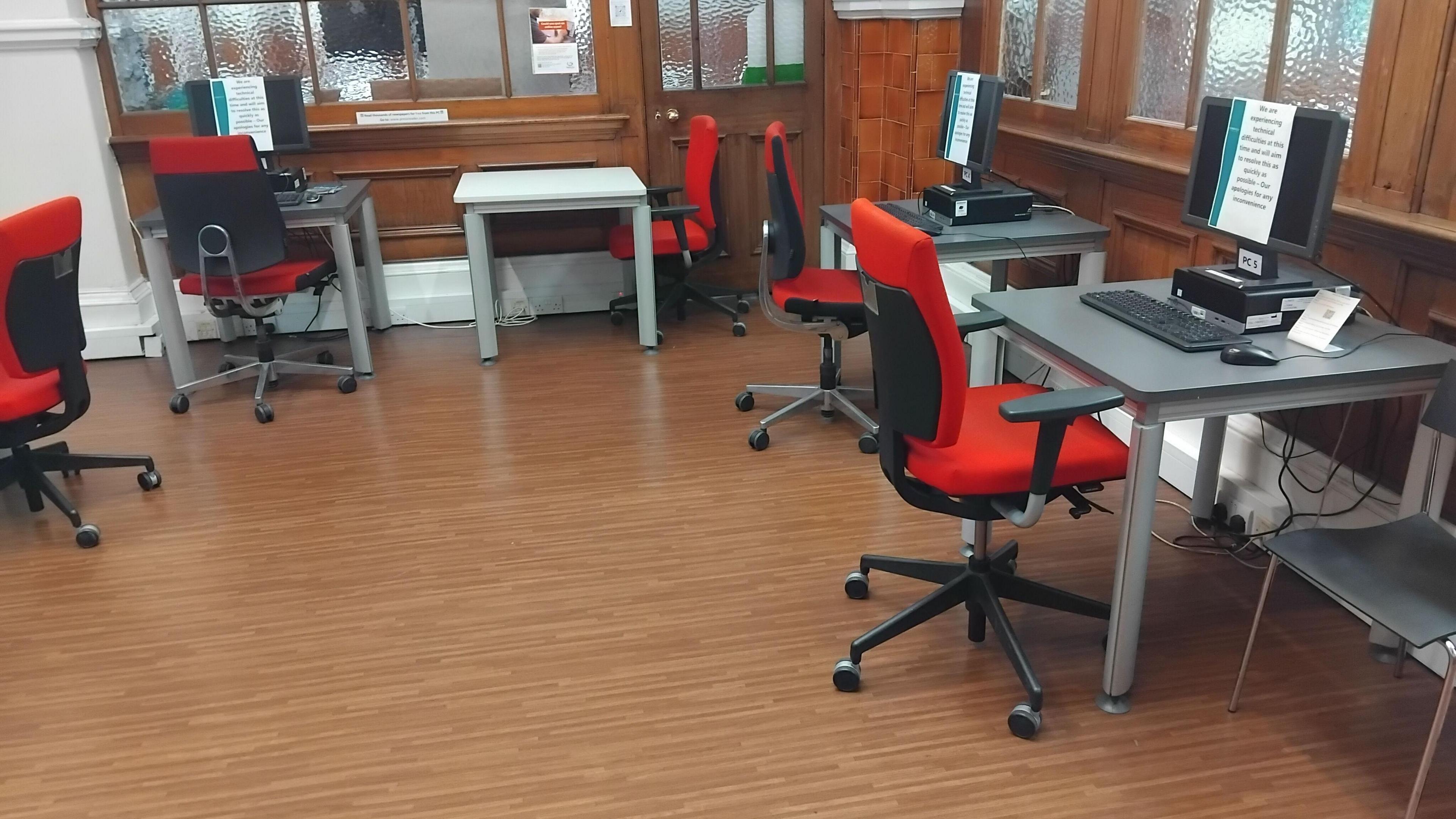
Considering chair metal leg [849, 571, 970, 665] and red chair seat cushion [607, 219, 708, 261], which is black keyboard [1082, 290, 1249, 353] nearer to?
chair metal leg [849, 571, 970, 665]

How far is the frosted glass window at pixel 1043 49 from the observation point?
3.83 metres

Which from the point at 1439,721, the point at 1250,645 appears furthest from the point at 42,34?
the point at 1439,721

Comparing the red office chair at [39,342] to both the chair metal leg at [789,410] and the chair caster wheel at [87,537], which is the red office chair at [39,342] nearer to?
the chair caster wheel at [87,537]

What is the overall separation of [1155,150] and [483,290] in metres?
2.78

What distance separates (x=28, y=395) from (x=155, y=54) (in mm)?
2469

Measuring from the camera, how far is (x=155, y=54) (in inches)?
193

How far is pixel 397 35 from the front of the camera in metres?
5.06

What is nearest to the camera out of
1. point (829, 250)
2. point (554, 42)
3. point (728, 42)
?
point (829, 250)

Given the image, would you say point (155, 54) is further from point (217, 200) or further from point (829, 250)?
point (829, 250)

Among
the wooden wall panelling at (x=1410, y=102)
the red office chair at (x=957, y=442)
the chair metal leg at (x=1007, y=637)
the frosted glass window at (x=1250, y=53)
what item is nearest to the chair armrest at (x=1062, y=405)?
the red office chair at (x=957, y=442)

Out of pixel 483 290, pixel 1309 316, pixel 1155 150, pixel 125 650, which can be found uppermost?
pixel 1155 150

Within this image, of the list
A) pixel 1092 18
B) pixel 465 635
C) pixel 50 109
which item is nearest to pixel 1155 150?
pixel 1092 18

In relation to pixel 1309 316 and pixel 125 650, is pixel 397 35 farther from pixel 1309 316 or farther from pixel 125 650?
pixel 1309 316

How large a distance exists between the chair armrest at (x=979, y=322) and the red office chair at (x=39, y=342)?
2650 mm
